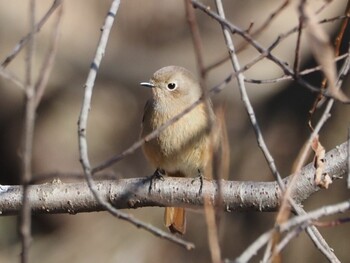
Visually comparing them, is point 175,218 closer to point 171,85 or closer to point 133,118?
point 171,85

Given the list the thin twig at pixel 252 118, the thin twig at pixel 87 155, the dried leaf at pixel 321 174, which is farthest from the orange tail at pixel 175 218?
the thin twig at pixel 87 155

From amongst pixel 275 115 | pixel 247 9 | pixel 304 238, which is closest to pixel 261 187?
pixel 304 238

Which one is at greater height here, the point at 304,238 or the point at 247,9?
the point at 247,9

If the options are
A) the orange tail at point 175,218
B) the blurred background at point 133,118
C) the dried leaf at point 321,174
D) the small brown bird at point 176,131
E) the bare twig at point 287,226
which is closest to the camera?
the bare twig at point 287,226

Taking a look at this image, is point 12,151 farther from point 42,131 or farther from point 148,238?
point 148,238

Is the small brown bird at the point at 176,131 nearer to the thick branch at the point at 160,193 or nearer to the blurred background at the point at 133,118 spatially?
the thick branch at the point at 160,193
